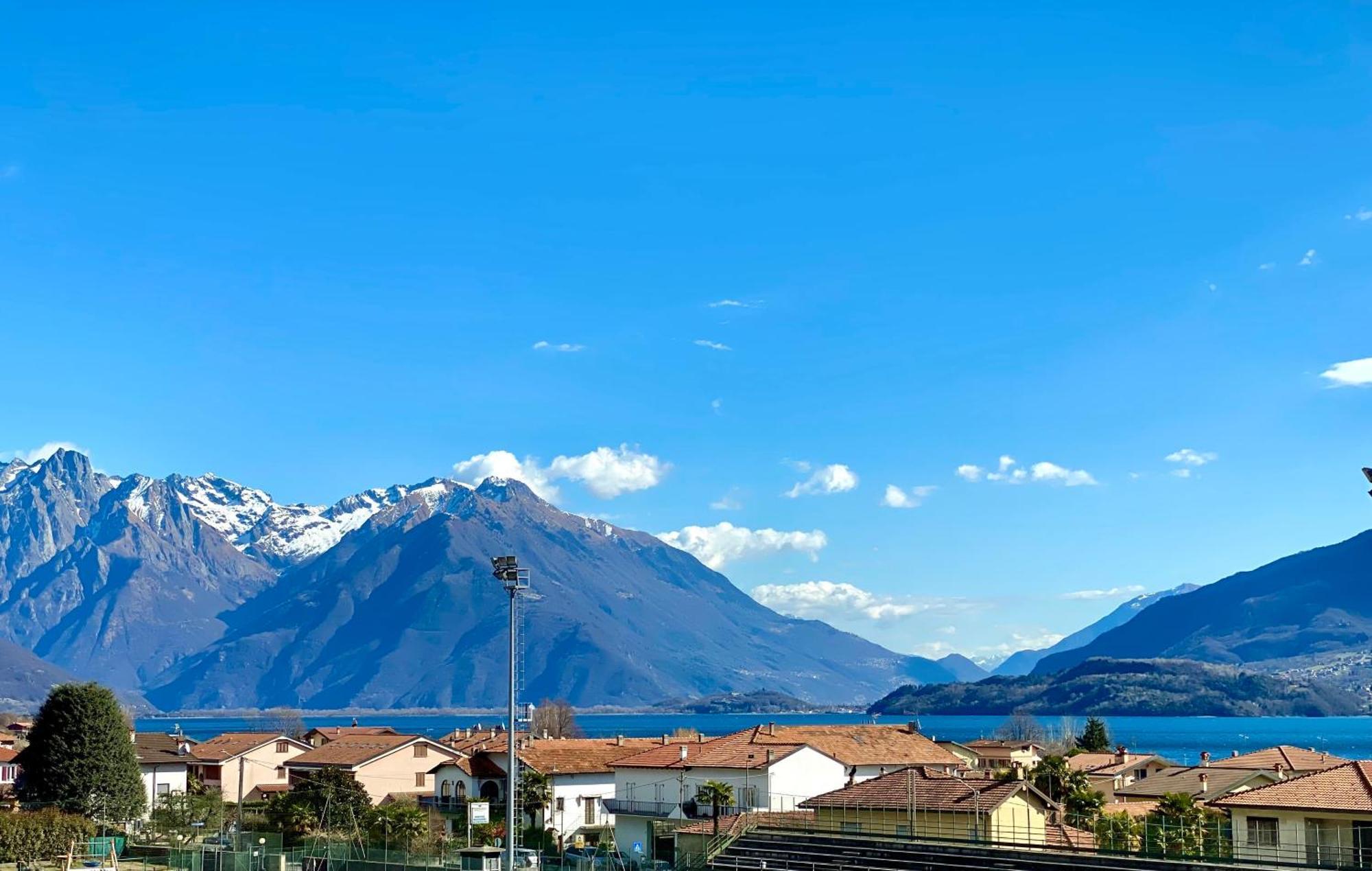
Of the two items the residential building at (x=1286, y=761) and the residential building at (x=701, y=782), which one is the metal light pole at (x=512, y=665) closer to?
the residential building at (x=701, y=782)

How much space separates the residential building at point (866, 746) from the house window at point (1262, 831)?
27.4 meters

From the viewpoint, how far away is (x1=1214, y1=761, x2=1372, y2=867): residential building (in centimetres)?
4572

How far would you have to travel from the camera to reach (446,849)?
226 feet

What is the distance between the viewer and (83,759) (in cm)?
7900

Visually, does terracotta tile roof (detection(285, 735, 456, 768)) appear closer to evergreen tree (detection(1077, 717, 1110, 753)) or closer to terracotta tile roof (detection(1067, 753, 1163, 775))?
terracotta tile roof (detection(1067, 753, 1163, 775))

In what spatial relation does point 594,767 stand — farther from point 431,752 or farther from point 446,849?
point 431,752

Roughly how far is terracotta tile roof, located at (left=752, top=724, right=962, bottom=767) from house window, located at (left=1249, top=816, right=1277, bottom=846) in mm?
28634

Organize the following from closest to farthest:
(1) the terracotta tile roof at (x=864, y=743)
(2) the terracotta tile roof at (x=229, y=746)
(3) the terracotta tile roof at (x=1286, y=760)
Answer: (3) the terracotta tile roof at (x=1286, y=760), (1) the terracotta tile roof at (x=864, y=743), (2) the terracotta tile roof at (x=229, y=746)

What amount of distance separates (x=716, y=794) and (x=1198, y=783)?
25.6m

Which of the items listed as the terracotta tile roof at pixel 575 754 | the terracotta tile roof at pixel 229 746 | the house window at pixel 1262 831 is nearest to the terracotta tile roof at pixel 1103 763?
the terracotta tile roof at pixel 575 754

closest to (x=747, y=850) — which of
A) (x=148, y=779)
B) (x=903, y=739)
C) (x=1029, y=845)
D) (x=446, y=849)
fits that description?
(x=1029, y=845)

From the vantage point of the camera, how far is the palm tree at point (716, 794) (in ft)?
225

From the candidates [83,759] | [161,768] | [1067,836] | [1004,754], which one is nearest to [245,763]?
[161,768]

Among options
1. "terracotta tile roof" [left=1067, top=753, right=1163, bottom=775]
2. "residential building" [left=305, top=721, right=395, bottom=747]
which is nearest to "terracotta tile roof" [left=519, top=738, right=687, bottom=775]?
"terracotta tile roof" [left=1067, top=753, right=1163, bottom=775]
